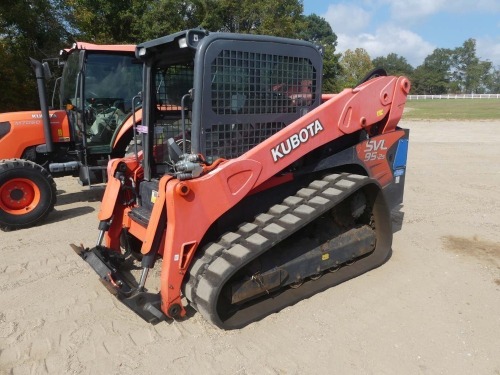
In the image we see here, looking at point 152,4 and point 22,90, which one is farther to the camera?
point 152,4

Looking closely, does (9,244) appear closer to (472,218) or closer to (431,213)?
(431,213)

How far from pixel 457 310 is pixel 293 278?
1315 mm

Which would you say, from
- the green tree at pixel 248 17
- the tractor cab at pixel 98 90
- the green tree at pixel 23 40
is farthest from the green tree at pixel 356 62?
the tractor cab at pixel 98 90

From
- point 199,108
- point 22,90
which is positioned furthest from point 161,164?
point 22,90

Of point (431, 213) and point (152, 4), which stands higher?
point (152, 4)

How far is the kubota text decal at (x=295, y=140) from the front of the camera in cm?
341

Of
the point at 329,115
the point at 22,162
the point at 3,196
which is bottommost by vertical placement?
the point at 3,196

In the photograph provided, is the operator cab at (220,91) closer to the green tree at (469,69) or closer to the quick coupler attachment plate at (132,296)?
the quick coupler attachment plate at (132,296)

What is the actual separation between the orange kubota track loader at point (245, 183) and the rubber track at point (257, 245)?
1 cm

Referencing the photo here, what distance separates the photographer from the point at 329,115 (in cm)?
371

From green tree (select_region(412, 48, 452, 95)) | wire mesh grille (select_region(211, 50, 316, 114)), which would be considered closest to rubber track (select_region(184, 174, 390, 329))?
wire mesh grille (select_region(211, 50, 316, 114))

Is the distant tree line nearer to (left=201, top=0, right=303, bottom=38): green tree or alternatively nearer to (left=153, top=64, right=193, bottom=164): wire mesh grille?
(left=201, top=0, right=303, bottom=38): green tree

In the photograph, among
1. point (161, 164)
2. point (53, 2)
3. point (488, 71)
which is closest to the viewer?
point (161, 164)

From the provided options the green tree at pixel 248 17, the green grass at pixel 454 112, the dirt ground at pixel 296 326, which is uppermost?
the green tree at pixel 248 17
